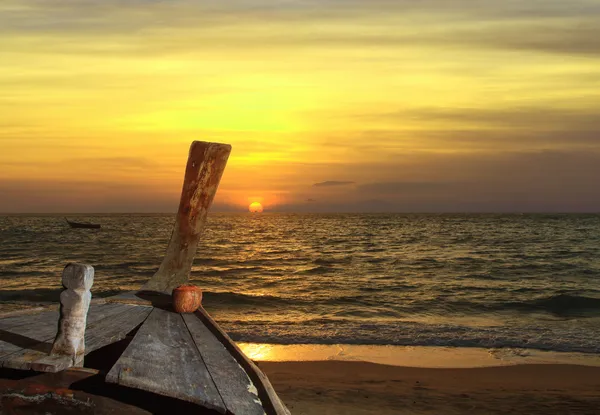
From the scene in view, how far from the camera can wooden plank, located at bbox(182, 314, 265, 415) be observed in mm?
3902

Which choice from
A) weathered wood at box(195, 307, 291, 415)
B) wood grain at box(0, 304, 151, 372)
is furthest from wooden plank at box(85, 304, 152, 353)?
weathered wood at box(195, 307, 291, 415)

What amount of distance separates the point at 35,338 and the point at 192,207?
386 centimetres

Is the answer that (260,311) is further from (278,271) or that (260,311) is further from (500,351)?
(278,271)

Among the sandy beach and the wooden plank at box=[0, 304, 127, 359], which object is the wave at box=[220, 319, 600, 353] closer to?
the sandy beach

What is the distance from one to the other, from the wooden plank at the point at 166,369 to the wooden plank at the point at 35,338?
45 cm

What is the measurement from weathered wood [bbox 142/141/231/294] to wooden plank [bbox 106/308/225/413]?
2799 millimetres

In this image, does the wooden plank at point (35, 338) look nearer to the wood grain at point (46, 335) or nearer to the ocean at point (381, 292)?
the wood grain at point (46, 335)

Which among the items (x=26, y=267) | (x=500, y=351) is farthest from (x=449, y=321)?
(x=26, y=267)

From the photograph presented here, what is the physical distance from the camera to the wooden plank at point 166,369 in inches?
151

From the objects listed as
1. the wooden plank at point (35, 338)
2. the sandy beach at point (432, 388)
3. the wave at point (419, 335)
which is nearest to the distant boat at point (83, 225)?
the wave at point (419, 335)

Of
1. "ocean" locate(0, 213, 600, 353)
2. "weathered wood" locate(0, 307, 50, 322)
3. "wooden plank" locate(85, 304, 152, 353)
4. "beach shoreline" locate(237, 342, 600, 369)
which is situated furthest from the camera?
"ocean" locate(0, 213, 600, 353)

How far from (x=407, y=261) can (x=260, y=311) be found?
786 inches

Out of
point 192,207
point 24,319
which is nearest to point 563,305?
point 192,207

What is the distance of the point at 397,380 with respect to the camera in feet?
31.2
